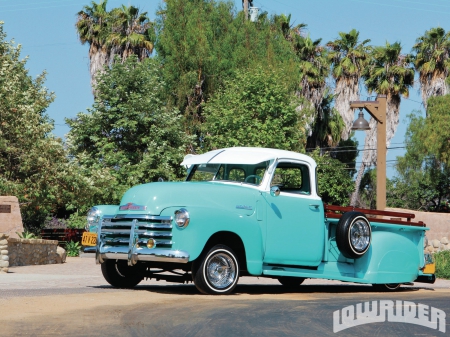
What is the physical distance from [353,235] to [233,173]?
2221 mm

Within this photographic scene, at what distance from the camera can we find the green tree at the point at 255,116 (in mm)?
37906

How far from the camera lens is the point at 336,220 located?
45.9 ft

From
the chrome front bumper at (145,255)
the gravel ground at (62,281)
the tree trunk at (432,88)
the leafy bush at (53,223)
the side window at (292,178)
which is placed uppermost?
the tree trunk at (432,88)

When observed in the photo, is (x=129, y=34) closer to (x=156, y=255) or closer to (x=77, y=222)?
(x=77, y=222)

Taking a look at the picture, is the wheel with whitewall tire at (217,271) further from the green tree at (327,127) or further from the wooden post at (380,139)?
the green tree at (327,127)

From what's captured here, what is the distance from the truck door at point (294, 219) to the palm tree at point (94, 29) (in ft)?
136

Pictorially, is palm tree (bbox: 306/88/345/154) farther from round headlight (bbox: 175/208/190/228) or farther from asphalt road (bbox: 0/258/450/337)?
round headlight (bbox: 175/208/190/228)

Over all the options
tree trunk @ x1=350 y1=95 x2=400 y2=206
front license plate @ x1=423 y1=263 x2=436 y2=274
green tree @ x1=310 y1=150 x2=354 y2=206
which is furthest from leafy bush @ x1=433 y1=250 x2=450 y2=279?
tree trunk @ x1=350 y1=95 x2=400 y2=206

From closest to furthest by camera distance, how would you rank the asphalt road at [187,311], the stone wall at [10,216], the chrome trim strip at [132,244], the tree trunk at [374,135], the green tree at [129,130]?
the asphalt road at [187,311], the chrome trim strip at [132,244], the stone wall at [10,216], the green tree at [129,130], the tree trunk at [374,135]

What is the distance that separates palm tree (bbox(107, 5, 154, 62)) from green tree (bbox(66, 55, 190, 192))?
15.1 m

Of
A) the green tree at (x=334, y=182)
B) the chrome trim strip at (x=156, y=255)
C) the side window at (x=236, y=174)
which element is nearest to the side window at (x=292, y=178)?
the side window at (x=236, y=174)

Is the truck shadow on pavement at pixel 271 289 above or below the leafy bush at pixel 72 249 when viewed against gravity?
below

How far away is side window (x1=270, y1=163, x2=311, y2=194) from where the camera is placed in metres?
13.6

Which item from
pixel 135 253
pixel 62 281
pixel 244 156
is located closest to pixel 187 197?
pixel 135 253
